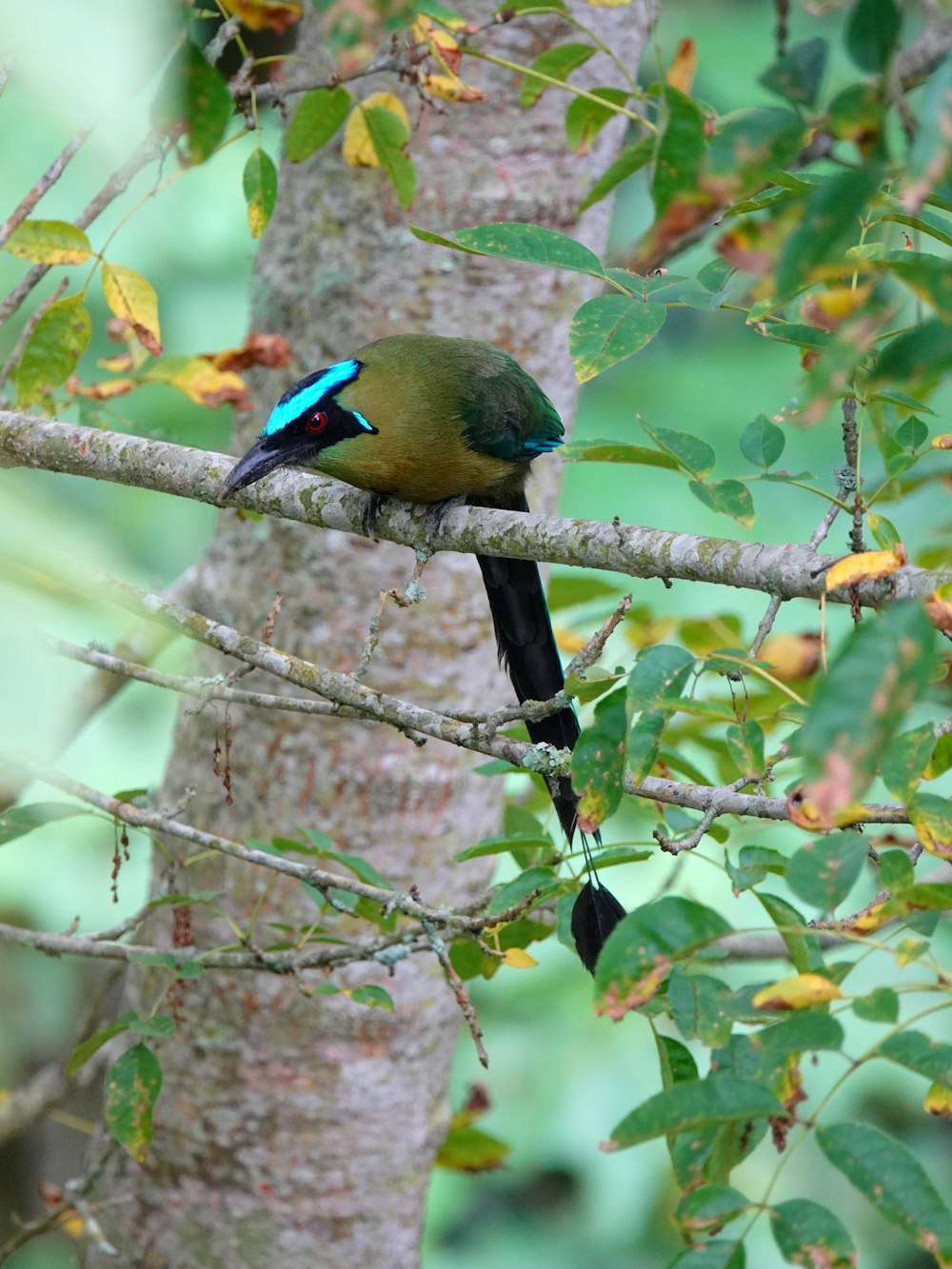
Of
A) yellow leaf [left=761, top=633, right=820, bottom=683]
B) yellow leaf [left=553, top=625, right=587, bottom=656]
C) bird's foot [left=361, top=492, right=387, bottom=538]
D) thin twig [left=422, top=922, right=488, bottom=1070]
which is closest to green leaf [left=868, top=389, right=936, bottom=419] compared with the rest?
thin twig [left=422, top=922, right=488, bottom=1070]

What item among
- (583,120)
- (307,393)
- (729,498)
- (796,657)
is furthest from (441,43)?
(796,657)

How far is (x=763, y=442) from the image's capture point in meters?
1.44

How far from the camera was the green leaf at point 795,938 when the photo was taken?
107 cm

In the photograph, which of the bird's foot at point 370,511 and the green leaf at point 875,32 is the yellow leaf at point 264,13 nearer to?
the green leaf at point 875,32

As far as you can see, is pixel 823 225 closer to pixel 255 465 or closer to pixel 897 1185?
pixel 897 1185

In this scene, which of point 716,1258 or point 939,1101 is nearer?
point 716,1258

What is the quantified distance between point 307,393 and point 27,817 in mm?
809

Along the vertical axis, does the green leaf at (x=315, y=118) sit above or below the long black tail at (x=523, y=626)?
above

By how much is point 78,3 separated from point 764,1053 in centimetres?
74

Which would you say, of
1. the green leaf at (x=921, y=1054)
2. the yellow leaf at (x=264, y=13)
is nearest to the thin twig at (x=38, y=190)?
the yellow leaf at (x=264, y=13)

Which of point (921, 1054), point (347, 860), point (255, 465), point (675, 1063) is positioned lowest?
point (921, 1054)

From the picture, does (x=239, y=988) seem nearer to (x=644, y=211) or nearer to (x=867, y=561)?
(x=867, y=561)

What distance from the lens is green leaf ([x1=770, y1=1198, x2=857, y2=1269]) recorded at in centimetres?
82

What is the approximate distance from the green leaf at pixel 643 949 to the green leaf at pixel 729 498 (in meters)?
0.57
